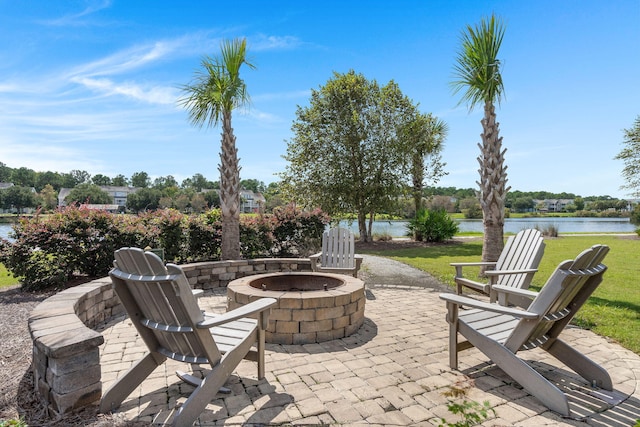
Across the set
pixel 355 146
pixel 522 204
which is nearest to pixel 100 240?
pixel 355 146

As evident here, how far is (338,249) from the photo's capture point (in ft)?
19.3

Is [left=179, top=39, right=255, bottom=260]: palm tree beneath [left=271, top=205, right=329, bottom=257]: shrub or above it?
above

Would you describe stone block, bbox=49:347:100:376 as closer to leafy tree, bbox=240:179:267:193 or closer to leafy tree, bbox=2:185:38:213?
leafy tree, bbox=2:185:38:213

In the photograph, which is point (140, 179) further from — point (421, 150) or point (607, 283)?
point (607, 283)

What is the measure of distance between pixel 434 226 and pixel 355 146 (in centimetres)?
482

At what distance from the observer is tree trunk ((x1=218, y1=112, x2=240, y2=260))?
727 cm

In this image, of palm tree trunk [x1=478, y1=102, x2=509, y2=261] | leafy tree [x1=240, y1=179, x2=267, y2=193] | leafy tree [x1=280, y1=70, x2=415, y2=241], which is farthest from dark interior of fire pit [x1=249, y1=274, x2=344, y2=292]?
leafy tree [x1=240, y1=179, x2=267, y2=193]

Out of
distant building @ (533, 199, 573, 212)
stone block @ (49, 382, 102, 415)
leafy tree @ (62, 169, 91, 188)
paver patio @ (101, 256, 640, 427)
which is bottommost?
paver patio @ (101, 256, 640, 427)

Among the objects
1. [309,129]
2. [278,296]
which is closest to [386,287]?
[278,296]

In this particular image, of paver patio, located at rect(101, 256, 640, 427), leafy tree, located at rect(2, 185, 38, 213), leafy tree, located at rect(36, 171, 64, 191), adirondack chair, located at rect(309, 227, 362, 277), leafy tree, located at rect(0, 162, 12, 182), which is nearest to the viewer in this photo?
paver patio, located at rect(101, 256, 640, 427)

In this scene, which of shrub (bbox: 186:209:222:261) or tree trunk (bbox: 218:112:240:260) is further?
shrub (bbox: 186:209:222:261)

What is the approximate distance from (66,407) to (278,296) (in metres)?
1.85

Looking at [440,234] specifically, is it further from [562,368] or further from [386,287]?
[562,368]

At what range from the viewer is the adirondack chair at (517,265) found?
150 inches
